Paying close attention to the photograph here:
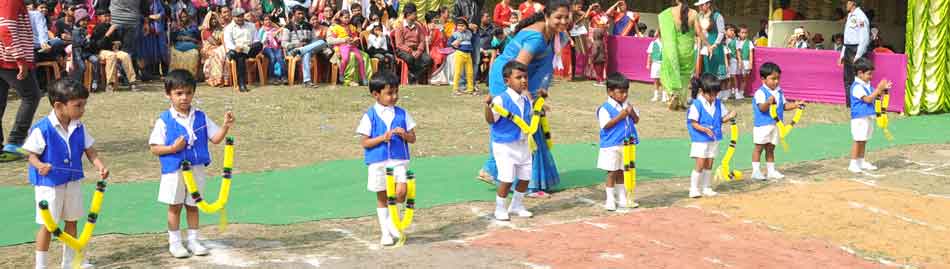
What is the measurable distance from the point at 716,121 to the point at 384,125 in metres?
3.23

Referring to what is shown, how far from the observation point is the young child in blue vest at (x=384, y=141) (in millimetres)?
7148

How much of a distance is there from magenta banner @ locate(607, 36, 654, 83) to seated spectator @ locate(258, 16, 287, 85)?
6.00m

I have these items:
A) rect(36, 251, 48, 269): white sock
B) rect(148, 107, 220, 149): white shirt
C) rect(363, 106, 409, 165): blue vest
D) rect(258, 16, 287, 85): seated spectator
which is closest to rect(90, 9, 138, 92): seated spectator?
rect(258, 16, 287, 85): seated spectator

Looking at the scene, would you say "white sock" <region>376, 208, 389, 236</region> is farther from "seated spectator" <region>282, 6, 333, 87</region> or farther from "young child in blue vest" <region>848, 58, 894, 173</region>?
"seated spectator" <region>282, 6, 333, 87</region>

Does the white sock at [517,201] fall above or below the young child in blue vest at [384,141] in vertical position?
below

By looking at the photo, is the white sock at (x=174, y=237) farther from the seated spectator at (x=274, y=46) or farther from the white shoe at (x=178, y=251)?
the seated spectator at (x=274, y=46)

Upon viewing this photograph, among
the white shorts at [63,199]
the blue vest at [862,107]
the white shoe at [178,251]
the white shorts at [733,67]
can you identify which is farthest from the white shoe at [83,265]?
the white shorts at [733,67]

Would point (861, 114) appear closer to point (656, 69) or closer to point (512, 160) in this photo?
point (512, 160)

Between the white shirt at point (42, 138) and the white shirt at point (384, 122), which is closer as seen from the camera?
the white shirt at point (42, 138)

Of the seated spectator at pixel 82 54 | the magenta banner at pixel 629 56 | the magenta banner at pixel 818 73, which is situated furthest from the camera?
the magenta banner at pixel 629 56

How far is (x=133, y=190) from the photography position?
9055 mm

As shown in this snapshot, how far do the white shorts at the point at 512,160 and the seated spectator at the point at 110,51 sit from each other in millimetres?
9944

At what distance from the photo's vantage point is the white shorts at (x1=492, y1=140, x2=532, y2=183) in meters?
8.05

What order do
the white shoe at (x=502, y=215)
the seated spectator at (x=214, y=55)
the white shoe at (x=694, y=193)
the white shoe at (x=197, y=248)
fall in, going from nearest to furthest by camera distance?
the white shoe at (x=197, y=248), the white shoe at (x=502, y=215), the white shoe at (x=694, y=193), the seated spectator at (x=214, y=55)
